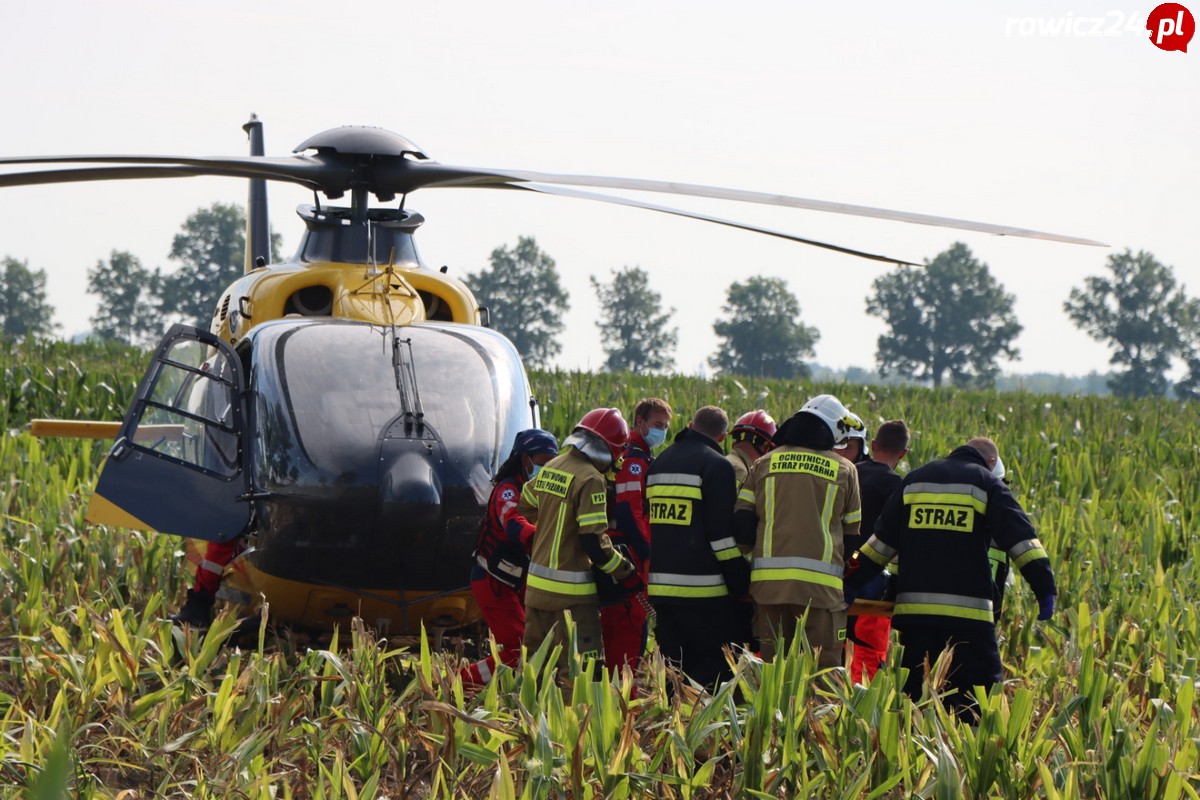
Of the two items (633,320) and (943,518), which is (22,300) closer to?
(633,320)

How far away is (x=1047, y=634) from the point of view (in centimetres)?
795

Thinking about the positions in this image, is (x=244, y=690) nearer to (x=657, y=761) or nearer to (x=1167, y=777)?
(x=657, y=761)

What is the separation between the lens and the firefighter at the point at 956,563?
605 centimetres

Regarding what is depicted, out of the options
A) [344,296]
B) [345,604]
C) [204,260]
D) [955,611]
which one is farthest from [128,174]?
[204,260]

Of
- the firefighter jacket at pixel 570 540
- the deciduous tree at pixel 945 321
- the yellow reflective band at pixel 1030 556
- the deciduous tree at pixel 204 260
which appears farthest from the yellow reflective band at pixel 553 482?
the deciduous tree at pixel 945 321

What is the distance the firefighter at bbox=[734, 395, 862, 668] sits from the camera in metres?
6.07

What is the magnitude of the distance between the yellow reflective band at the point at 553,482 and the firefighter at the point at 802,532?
871 millimetres

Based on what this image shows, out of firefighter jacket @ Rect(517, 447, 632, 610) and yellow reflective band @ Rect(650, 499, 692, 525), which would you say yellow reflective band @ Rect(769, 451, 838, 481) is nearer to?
yellow reflective band @ Rect(650, 499, 692, 525)

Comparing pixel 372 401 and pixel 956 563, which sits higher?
pixel 372 401

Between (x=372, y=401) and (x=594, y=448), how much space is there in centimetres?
130

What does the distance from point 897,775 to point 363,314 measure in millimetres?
4581

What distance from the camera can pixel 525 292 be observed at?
105375mm

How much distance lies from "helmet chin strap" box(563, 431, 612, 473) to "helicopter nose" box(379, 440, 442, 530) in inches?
29.6

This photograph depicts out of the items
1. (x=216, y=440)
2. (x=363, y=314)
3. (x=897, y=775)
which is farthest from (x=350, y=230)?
(x=897, y=775)
